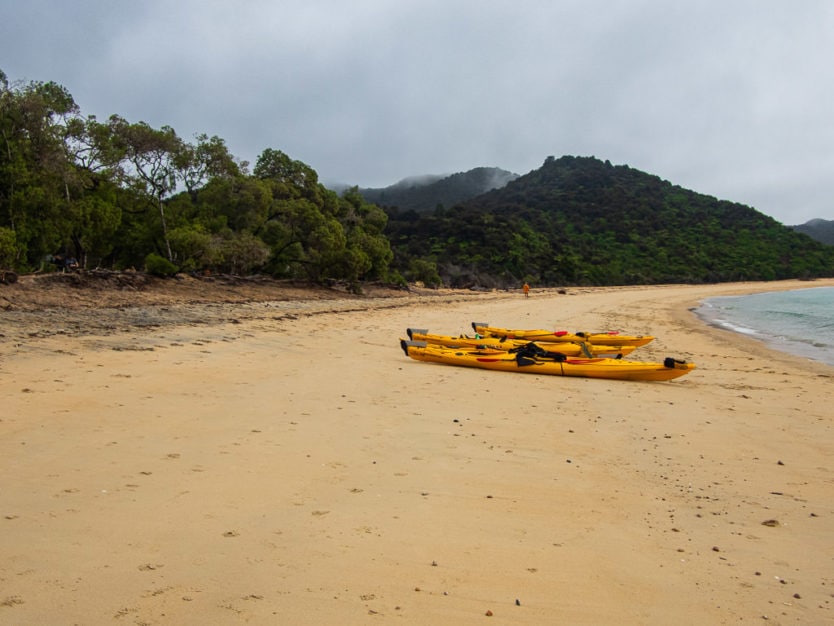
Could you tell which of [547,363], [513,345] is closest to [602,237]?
[513,345]

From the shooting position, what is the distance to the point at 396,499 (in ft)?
11.0

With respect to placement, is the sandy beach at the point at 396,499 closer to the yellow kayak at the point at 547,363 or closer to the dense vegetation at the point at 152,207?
the yellow kayak at the point at 547,363

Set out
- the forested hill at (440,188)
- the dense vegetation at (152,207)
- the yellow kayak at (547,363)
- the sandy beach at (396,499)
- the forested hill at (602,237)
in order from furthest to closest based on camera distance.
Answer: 1. the forested hill at (440,188)
2. the forested hill at (602,237)
3. the dense vegetation at (152,207)
4. the yellow kayak at (547,363)
5. the sandy beach at (396,499)

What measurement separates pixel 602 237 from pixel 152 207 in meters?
63.2

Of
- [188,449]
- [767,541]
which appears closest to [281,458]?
[188,449]

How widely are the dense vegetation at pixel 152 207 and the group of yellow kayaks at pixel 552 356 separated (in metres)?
12.2

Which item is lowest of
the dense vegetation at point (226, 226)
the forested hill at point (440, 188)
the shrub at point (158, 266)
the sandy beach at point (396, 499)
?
the sandy beach at point (396, 499)

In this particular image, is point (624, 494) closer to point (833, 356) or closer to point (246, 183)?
point (833, 356)

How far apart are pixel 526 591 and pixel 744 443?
3663 millimetres

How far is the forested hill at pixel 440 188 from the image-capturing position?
126556mm

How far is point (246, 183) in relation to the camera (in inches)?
942

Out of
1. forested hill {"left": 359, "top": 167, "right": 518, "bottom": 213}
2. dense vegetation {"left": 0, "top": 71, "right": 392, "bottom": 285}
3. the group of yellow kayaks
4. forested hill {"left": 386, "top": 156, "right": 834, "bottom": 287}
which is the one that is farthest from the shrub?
forested hill {"left": 359, "top": 167, "right": 518, "bottom": 213}

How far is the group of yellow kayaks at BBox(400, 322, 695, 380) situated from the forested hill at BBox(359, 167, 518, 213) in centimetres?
10843

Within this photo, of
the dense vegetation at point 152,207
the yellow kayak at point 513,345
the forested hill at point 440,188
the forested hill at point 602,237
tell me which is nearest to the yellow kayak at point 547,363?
the yellow kayak at point 513,345
